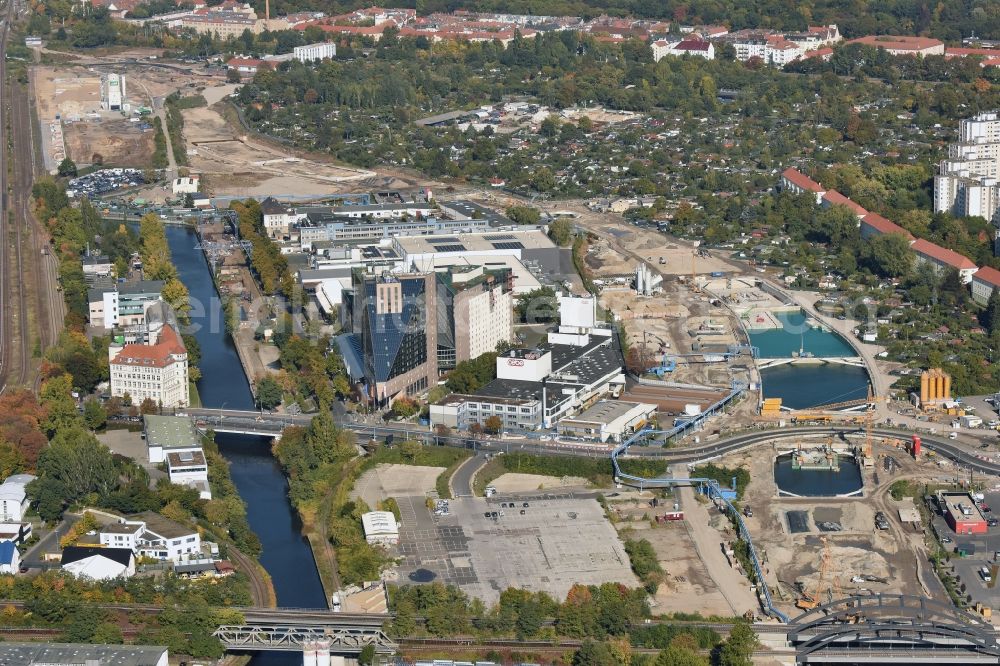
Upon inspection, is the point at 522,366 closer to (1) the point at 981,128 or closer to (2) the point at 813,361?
(2) the point at 813,361

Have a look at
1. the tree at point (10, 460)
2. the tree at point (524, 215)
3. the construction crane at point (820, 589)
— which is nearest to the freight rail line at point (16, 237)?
the tree at point (10, 460)

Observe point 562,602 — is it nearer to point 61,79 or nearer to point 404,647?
point 404,647

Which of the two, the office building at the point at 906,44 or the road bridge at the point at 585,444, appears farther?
the office building at the point at 906,44

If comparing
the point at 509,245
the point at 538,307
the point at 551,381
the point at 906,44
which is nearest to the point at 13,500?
the point at 551,381

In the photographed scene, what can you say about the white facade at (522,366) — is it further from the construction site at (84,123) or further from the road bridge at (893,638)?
the construction site at (84,123)

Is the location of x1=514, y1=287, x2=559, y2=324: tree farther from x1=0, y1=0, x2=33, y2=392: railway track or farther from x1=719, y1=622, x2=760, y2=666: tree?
x1=719, y1=622, x2=760, y2=666: tree

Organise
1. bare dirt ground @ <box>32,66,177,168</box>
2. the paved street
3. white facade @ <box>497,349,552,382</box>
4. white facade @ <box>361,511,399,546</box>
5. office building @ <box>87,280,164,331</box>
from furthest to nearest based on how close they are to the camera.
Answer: bare dirt ground @ <box>32,66,177,168</box> < office building @ <box>87,280,164,331</box> < white facade @ <box>497,349,552,382</box> < white facade @ <box>361,511,399,546</box> < the paved street

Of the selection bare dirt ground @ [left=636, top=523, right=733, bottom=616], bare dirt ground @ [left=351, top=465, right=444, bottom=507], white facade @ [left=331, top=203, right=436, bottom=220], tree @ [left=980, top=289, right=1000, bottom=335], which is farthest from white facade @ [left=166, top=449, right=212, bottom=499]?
white facade @ [left=331, top=203, right=436, bottom=220]
